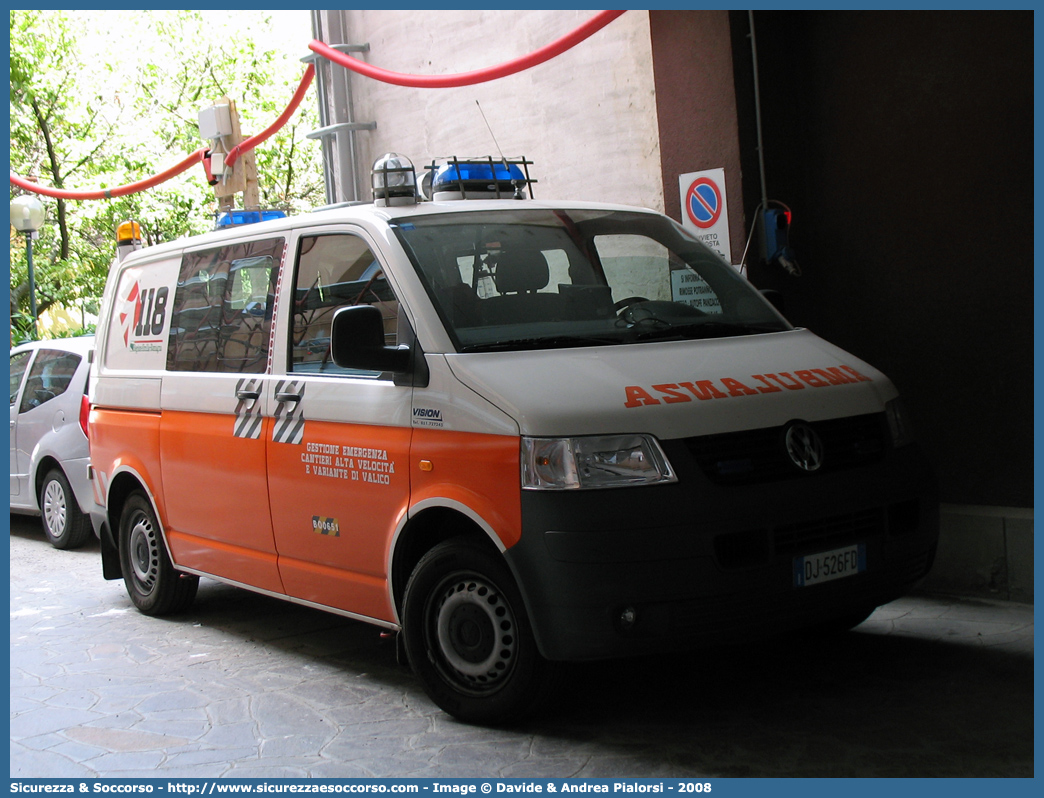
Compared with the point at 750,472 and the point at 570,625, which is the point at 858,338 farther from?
the point at 570,625

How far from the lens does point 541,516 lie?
3912mm

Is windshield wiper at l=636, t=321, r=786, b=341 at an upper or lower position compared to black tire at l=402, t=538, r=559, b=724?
upper

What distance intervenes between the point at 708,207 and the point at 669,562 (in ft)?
12.1

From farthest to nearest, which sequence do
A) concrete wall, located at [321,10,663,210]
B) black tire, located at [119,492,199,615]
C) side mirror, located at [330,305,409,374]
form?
concrete wall, located at [321,10,663,210] < black tire, located at [119,492,199,615] < side mirror, located at [330,305,409,374]

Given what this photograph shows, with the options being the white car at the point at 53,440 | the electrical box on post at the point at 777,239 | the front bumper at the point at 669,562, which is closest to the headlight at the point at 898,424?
the front bumper at the point at 669,562

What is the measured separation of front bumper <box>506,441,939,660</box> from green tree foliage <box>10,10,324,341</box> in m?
22.7

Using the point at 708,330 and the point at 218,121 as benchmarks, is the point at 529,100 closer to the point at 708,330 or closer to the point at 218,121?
the point at 218,121

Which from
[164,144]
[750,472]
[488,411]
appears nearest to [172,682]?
[488,411]

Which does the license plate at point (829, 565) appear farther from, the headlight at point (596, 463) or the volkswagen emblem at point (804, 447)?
the headlight at point (596, 463)

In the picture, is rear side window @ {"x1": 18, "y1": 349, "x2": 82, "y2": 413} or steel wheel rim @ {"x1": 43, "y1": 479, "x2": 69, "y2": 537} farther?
rear side window @ {"x1": 18, "y1": 349, "x2": 82, "y2": 413}

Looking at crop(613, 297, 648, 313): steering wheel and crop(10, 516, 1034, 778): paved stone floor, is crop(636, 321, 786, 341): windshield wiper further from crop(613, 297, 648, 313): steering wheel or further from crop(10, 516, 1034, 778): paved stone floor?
crop(10, 516, 1034, 778): paved stone floor

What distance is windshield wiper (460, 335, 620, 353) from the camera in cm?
438

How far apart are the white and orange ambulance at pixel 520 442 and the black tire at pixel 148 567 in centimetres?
60

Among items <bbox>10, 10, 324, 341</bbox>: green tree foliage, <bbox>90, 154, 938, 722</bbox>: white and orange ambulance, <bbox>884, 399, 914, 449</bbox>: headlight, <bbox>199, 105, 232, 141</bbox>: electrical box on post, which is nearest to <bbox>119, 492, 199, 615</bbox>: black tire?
<bbox>90, 154, 938, 722</bbox>: white and orange ambulance
